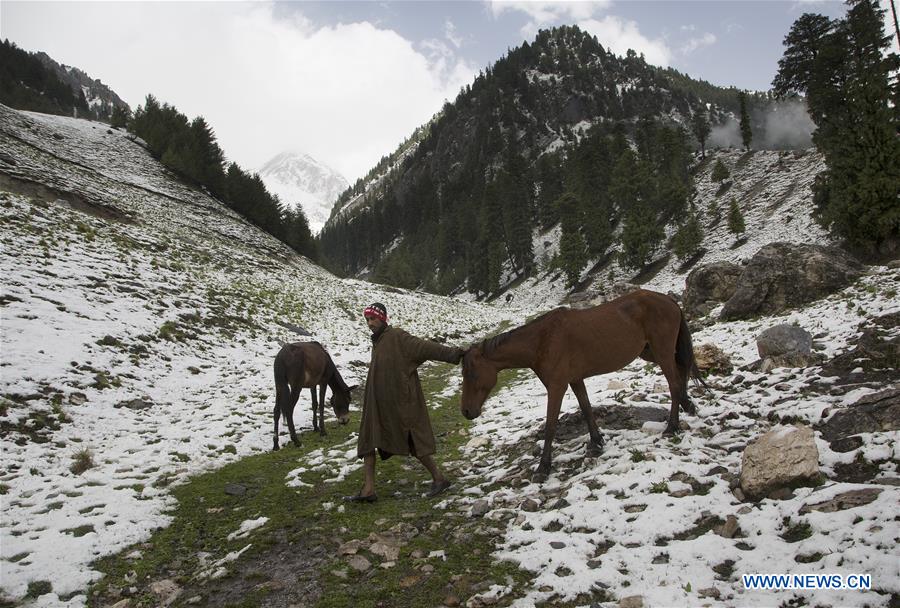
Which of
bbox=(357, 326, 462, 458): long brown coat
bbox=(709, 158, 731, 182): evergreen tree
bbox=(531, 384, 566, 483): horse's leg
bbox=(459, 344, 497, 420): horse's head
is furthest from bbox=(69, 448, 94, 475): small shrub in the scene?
bbox=(709, 158, 731, 182): evergreen tree

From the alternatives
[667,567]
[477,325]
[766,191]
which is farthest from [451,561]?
[766,191]

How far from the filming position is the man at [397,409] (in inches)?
243

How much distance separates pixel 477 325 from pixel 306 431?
76.1 ft

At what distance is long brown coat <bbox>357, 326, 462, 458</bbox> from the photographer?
6.16 meters

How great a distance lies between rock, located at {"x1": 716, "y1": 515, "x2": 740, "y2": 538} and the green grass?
1789 mm

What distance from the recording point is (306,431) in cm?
1074

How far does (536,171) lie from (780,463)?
10977 centimetres

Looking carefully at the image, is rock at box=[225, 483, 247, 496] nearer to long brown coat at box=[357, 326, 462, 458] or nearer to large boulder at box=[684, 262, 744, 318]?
long brown coat at box=[357, 326, 462, 458]

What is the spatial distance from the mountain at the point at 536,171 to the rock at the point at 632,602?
174ft

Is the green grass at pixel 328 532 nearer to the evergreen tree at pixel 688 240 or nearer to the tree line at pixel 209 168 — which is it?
the evergreen tree at pixel 688 240

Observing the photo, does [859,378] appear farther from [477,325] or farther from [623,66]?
[623,66]

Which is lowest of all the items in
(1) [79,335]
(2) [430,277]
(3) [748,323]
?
(3) [748,323]

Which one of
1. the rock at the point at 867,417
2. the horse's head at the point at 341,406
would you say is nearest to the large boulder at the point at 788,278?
the rock at the point at 867,417

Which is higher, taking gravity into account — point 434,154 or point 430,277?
point 434,154
